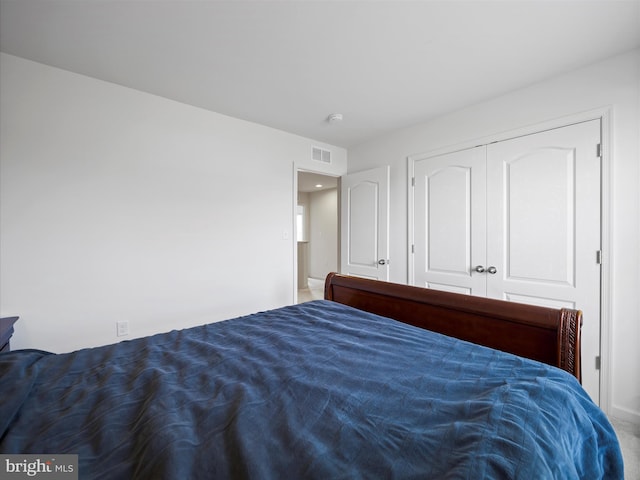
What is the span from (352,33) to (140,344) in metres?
2.09

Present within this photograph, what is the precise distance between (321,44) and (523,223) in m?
2.07

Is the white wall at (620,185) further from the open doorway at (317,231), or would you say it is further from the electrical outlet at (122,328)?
the open doorway at (317,231)

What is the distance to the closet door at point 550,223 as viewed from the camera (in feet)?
6.33

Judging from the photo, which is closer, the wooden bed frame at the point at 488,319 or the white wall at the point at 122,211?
Answer: the wooden bed frame at the point at 488,319

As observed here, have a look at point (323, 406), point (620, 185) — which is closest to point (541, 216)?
point (620, 185)

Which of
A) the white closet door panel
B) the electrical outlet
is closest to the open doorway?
the electrical outlet

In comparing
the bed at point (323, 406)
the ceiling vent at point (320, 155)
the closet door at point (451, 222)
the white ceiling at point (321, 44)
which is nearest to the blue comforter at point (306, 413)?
the bed at point (323, 406)

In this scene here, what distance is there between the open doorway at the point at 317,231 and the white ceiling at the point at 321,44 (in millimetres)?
3745

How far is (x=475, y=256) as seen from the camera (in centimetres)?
252

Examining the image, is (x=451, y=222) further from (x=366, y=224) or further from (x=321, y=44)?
(x=321, y=44)

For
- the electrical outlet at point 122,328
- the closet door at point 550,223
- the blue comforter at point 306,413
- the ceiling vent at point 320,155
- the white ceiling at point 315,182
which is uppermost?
the white ceiling at point 315,182

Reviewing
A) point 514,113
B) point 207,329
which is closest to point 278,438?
point 207,329

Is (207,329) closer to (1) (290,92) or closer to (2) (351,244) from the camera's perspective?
(1) (290,92)

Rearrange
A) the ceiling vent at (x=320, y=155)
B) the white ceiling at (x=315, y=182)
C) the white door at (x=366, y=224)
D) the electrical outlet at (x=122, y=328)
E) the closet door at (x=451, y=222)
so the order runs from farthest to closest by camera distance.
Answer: the white ceiling at (x=315, y=182)
the ceiling vent at (x=320, y=155)
the white door at (x=366, y=224)
the closet door at (x=451, y=222)
the electrical outlet at (x=122, y=328)
